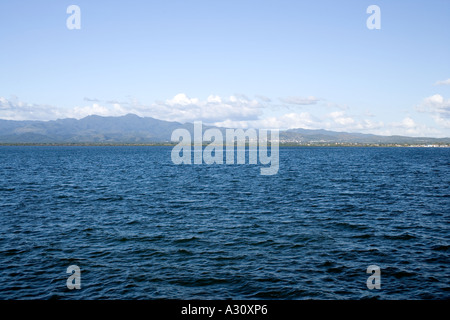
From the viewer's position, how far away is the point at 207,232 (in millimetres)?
31188

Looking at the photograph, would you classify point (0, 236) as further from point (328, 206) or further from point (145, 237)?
point (328, 206)

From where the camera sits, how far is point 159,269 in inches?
898

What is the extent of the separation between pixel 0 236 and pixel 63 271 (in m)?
11.2

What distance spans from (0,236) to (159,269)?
16243 mm

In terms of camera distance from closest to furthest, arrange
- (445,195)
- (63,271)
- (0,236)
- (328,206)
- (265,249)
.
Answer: (63,271) → (265,249) → (0,236) → (328,206) → (445,195)
